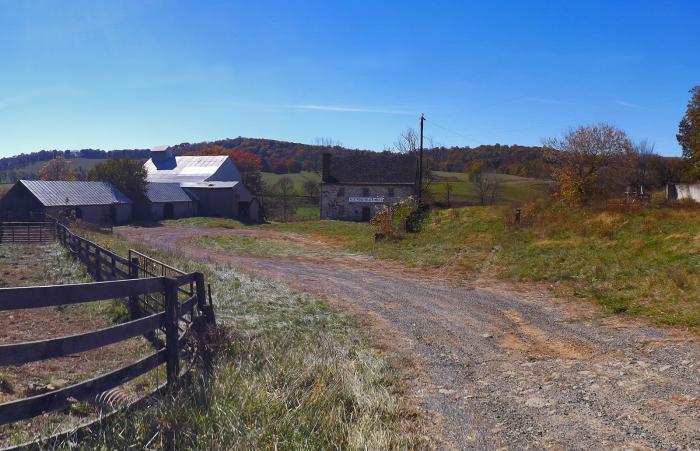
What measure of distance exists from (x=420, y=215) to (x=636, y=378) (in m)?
25.4

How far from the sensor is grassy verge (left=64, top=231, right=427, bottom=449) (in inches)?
178

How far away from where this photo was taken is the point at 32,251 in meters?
23.7

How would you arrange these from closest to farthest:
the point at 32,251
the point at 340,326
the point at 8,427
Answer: the point at 8,427 < the point at 340,326 < the point at 32,251

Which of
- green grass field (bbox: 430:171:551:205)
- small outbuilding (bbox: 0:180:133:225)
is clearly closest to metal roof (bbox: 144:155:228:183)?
small outbuilding (bbox: 0:180:133:225)

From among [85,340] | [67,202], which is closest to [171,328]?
[85,340]

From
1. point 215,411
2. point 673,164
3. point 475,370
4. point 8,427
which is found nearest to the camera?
point 215,411

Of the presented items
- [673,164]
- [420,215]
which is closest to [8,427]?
[420,215]

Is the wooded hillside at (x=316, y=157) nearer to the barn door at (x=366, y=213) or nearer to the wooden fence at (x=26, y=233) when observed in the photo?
the barn door at (x=366, y=213)

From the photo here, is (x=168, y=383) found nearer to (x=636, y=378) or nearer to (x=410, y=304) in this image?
(x=636, y=378)

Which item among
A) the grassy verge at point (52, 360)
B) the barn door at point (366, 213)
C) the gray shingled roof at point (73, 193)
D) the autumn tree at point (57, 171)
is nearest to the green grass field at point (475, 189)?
the barn door at point (366, 213)

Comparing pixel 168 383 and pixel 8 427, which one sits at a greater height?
pixel 168 383

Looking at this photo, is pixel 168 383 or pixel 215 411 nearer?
pixel 215 411

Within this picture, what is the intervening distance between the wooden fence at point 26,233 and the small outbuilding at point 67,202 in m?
8.59

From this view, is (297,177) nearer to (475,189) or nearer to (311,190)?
(311,190)
